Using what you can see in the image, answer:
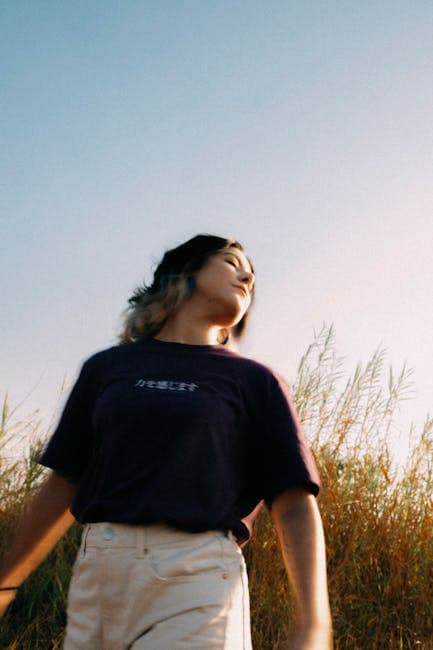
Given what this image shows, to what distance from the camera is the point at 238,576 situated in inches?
55.6

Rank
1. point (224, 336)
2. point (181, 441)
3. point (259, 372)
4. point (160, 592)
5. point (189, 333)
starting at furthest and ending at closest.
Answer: point (224, 336) → point (189, 333) → point (259, 372) → point (181, 441) → point (160, 592)

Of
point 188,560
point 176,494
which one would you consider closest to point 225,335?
point 176,494

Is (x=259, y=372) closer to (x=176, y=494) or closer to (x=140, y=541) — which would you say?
(x=176, y=494)

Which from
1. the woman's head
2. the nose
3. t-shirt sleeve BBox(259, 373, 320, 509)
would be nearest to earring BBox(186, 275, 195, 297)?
the woman's head

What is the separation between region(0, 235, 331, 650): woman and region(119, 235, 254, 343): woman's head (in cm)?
10

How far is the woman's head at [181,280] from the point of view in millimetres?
1958

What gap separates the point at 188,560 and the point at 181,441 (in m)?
0.26

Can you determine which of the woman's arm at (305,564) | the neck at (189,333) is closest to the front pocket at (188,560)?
the woman's arm at (305,564)

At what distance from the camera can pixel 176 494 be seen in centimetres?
144

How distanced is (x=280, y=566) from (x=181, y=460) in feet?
5.26

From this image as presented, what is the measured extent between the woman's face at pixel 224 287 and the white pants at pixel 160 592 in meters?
0.63

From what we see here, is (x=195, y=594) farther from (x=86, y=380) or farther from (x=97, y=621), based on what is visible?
(x=86, y=380)

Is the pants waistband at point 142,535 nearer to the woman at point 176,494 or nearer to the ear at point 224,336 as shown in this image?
the woman at point 176,494

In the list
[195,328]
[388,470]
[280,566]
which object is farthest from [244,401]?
[388,470]
